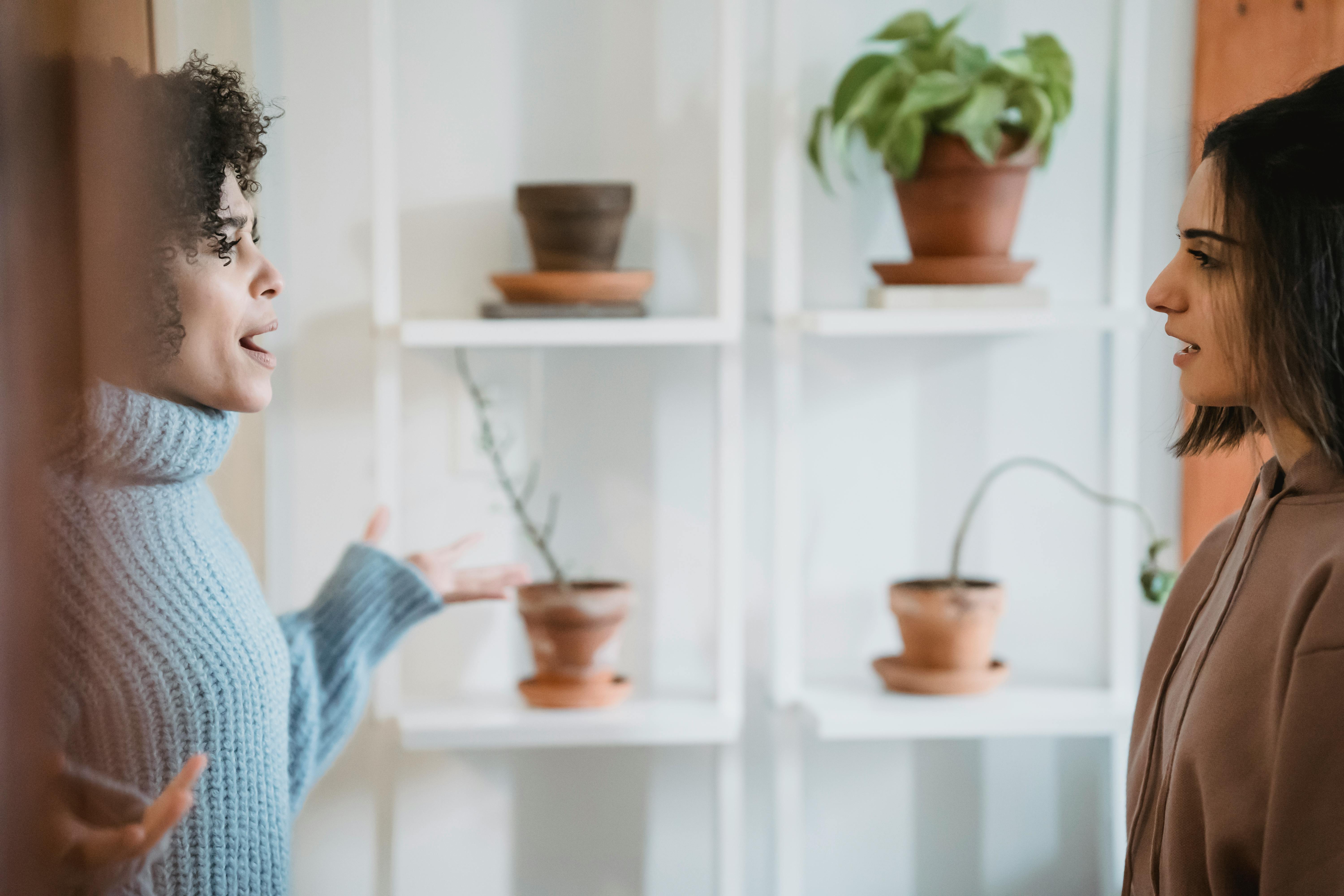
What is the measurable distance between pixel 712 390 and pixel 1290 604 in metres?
0.89

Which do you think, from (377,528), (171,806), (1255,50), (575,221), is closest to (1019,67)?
(1255,50)

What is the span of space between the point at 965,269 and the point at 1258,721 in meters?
0.74

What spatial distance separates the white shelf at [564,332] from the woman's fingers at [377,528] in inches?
7.8

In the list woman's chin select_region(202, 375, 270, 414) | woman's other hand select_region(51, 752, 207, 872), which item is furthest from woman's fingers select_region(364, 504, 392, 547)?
woman's other hand select_region(51, 752, 207, 872)

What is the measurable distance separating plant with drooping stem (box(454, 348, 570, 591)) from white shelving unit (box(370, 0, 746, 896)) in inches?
3.7

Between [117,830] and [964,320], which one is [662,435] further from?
[117,830]

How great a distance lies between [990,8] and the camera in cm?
143

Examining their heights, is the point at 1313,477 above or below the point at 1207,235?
below

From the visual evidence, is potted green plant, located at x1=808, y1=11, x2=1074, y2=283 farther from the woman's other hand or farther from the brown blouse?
the woman's other hand

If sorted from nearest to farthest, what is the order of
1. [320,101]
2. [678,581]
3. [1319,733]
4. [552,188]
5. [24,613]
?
1. [24,613]
2. [1319,733]
3. [552,188]
4. [320,101]
5. [678,581]

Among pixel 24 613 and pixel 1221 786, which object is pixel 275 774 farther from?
pixel 1221 786

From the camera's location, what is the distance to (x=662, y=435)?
1466mm

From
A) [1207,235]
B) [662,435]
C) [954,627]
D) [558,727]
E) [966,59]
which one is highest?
[966,59]

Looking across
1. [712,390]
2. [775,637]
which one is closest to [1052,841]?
[775,637]
